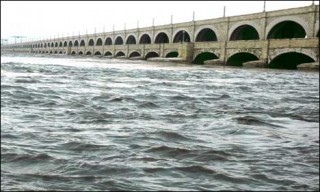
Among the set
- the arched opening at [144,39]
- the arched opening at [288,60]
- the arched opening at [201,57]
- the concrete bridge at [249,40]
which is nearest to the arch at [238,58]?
the concrete bridge at [249,40]

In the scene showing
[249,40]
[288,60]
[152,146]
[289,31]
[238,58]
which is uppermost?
[289,31]

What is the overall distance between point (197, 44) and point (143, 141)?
151ft

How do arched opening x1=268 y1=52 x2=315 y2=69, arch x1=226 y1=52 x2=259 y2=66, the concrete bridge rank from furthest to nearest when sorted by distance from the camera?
arch x1=226 y1=52 x2=259 y2=66, arched opening x1=268 y1=52 x2=315 y2=69, the concrete bridge

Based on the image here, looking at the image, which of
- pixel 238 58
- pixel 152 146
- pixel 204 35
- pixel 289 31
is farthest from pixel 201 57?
pixel 152 146

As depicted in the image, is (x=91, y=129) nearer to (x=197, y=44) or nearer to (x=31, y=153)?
(x=31, y=153)

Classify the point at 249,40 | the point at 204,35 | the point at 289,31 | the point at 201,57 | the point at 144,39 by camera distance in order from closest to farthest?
the point at 249,40 < the point at 289,31 < the point at 201,57 < the point at 204,35 < the point at 144,39

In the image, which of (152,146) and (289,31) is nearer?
(152,146)

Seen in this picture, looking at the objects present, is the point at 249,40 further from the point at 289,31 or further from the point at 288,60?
the point at 289,31

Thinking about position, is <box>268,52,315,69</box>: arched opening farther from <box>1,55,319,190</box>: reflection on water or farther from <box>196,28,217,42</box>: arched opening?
<box>1,55,319,190</box>: reflection on water

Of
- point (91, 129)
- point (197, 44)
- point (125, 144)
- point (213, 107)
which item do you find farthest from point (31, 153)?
point (197, 44)

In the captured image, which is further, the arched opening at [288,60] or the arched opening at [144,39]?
the arched opening at [144,39]

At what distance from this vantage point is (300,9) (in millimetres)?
38062

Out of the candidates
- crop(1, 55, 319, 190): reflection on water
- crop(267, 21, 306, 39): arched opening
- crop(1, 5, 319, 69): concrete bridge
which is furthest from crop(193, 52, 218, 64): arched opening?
crop(1, 55, 319, 190): reflection on water

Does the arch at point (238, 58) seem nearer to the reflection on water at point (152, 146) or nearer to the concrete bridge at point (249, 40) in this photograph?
the concrete bridge at point (249, 40)
